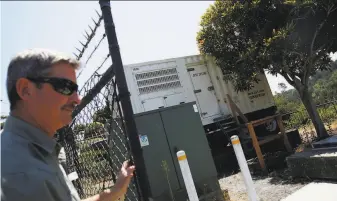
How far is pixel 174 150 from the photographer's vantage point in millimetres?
3672

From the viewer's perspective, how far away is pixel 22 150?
857mm

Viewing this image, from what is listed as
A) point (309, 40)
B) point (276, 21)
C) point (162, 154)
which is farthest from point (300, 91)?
point (162, 154)

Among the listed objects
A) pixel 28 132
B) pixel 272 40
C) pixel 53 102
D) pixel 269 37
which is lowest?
pixel 28 132

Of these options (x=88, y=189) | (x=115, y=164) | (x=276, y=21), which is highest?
(x=276, y=21)

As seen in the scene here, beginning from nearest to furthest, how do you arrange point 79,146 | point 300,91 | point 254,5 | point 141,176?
1. point 141,176
2. point 79,146
3. point 254,5
4. point 300,91

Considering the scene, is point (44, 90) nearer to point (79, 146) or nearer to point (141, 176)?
point (141, 176)

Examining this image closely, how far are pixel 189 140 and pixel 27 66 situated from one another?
9.43 ft

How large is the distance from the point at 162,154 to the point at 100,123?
930 mm

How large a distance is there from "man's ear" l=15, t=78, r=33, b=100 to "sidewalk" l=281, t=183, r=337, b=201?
152 inches

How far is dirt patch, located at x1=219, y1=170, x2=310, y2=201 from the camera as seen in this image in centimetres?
468

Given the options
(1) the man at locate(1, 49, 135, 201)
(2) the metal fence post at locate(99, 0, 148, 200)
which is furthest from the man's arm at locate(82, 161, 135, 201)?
(2) the metal fence post at locate(99, 0, 148, 200)

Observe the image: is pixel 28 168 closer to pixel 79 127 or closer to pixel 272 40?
pixel 79 127

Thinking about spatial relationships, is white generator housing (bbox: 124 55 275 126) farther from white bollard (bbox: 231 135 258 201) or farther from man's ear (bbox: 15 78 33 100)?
man's ear (bbox: 15 78 33 100)

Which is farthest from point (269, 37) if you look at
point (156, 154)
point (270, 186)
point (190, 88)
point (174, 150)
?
point (156, 154)
